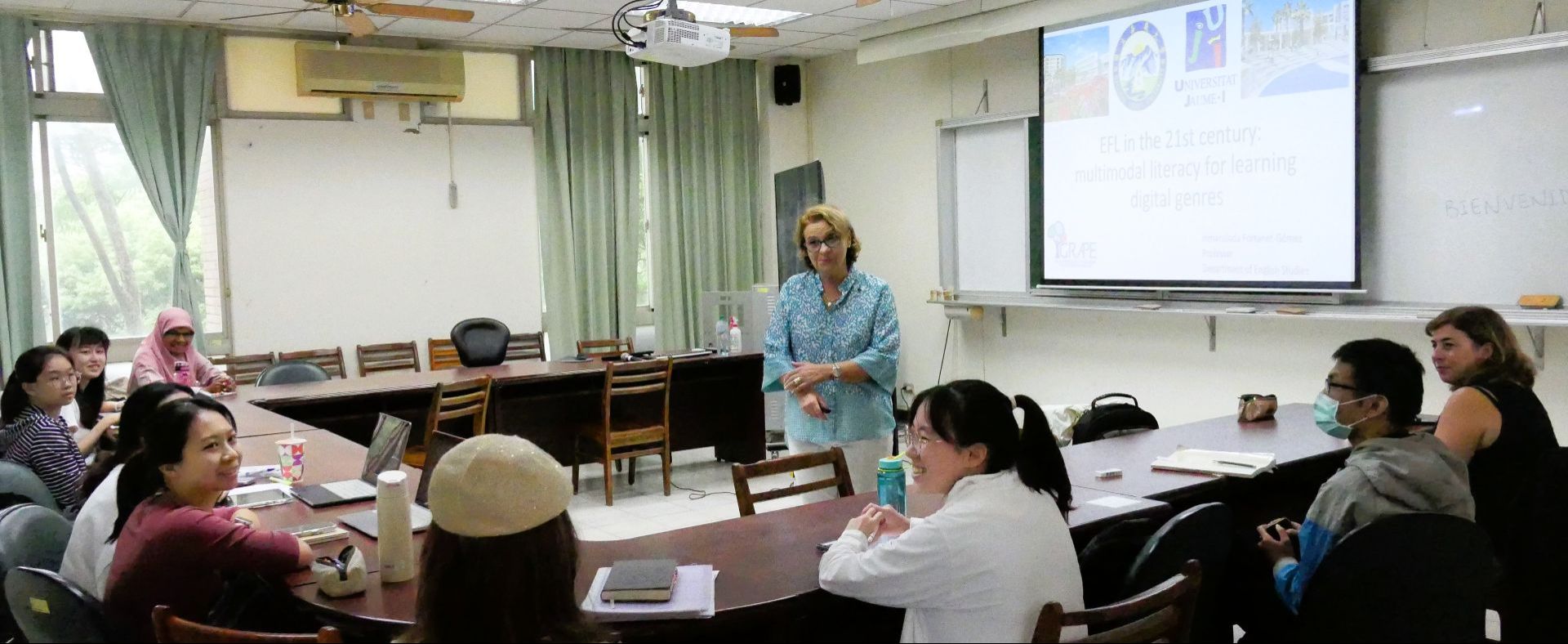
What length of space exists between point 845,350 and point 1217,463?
113 cm

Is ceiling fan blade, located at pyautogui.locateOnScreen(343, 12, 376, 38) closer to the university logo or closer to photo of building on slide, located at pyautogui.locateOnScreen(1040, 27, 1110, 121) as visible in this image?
photo of building on slide, located at pyautogui.locateOnScreen(1040, 27, 1110, 121)

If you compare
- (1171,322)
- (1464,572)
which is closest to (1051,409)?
(1171,322)

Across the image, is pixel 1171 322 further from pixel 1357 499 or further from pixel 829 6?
pixel 1357 499

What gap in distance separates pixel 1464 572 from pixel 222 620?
2415mm

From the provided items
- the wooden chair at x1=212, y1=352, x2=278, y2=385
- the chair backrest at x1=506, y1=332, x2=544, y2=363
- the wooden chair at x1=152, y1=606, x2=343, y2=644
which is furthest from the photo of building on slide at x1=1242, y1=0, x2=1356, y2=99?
the wooden chair at x1=212, y1=352, x2=278, y2=385

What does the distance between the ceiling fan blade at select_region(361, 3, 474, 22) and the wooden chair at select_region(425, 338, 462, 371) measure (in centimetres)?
217

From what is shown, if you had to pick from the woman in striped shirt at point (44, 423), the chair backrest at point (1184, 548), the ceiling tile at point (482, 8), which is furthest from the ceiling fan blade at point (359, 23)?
the chair backrest at point (1184, 548)

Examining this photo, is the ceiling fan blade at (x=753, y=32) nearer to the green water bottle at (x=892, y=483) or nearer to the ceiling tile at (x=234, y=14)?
the ceiling tile at (x=234, y=14)

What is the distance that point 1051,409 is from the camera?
4992mm

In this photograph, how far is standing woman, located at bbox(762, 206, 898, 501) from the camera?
11.3 ft

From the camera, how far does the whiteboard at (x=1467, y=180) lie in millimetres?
4645

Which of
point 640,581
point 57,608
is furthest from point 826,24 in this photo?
point 57,608

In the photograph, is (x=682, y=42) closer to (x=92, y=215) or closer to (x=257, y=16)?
(x=257, y=16)

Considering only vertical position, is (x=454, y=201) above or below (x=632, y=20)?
below
